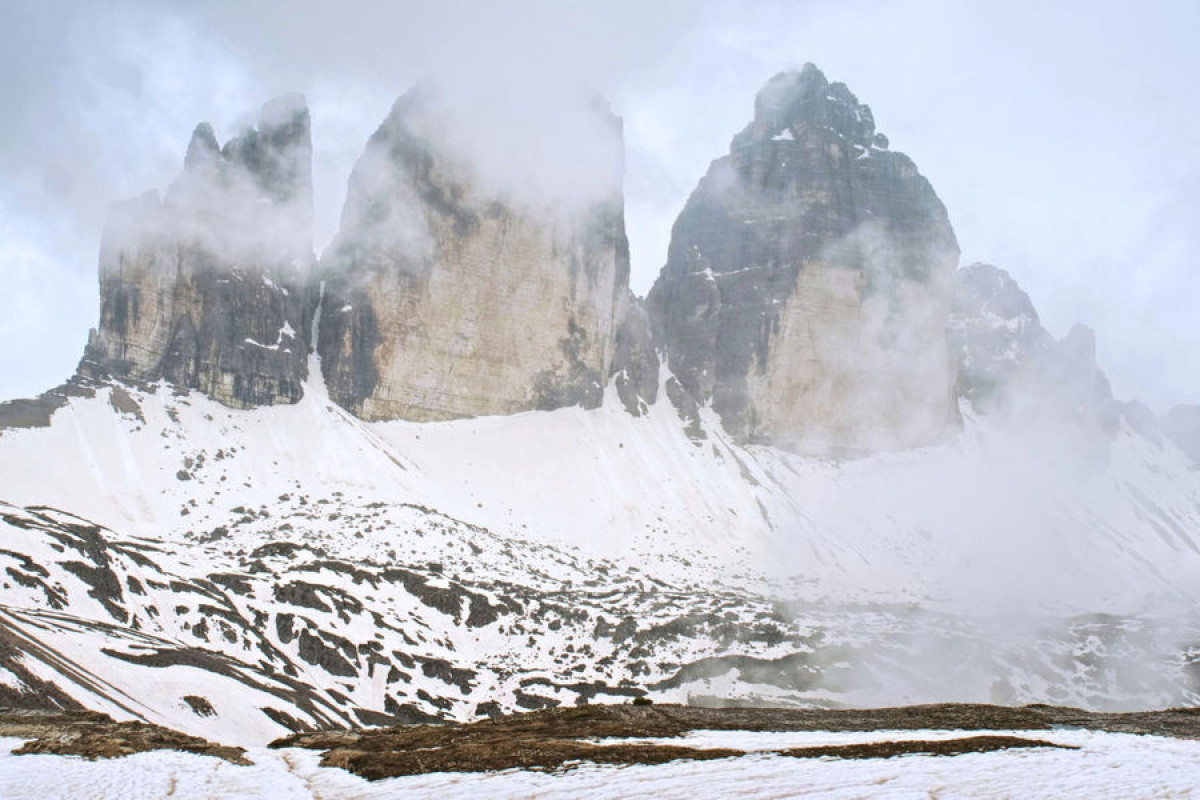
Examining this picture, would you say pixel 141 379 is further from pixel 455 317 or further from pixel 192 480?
pixel 455 317

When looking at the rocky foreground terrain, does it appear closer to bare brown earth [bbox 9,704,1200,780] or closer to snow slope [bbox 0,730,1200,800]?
bare brown earth [bbox 9,704,1200,780]

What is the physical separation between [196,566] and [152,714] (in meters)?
56.9

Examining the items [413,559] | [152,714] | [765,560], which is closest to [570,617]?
[413,559]

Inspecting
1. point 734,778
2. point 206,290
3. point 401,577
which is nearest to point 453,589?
point 401,577

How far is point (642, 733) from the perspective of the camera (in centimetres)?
2795

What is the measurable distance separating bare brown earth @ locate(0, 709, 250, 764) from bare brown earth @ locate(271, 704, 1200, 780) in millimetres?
3919

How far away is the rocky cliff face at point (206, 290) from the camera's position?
563ft

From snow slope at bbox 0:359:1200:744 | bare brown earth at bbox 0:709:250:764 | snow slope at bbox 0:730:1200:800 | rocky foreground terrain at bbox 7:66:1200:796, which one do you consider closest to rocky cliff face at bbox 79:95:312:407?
rocky foreground terrain at bbox 7:66:1200:796

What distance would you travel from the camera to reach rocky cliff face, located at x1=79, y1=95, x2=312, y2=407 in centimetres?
17162

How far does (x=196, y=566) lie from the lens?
343ft

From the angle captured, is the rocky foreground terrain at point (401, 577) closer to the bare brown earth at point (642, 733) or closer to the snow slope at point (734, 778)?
the bare brown earth at point (642, 733)

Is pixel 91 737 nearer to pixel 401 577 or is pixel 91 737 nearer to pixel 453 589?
pixel 401 577

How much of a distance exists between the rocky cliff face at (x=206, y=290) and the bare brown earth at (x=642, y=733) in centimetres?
15015

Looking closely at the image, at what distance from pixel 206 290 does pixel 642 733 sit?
16899 cm
